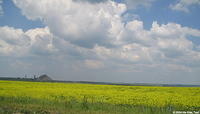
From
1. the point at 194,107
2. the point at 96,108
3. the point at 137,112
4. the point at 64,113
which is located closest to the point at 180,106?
the point at 194,107

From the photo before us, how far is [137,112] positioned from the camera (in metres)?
13.8

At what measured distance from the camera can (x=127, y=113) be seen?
13.3m

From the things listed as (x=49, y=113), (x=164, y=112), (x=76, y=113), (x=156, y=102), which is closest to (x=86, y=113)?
(x=76, y=113)

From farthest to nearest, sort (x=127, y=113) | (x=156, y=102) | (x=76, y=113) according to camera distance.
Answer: (x=156, y=102) < (x=127, y=113) < (x=76, y=113)

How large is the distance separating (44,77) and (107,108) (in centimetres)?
14077

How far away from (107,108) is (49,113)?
4.56 m

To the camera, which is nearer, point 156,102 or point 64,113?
point 64,113

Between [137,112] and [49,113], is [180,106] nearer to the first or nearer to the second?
[137,112]

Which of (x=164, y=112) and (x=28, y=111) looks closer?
(x=28, y=111)

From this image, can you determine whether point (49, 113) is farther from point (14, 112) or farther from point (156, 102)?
point (156, 102)

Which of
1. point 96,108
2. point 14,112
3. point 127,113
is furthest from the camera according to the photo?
point 96,108

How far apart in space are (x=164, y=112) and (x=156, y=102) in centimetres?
466

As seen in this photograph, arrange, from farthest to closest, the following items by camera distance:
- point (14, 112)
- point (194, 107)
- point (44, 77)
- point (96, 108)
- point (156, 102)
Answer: point (44, 77) → point (156, 102) → point (194, 107) → point (96, 108) → point (14, 112)

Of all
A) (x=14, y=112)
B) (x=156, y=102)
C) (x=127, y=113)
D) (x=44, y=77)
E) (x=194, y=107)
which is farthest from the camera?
(x=44, y=77)
